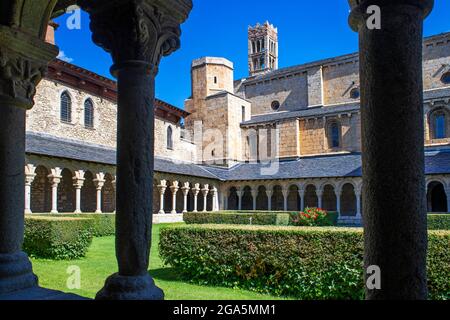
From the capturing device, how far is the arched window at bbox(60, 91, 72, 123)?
67.6 ft

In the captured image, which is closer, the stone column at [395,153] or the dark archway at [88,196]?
the stone column at [395,153]

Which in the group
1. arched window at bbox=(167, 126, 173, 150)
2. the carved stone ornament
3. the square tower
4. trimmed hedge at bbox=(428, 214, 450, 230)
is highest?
the square tower

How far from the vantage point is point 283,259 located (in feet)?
21.0

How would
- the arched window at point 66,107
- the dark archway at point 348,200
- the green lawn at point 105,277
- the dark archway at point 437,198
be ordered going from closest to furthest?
the green lawn at point 105,277
the arched window at point 66,107
the dark archway at point 437,198
the dark archway at point 348,200

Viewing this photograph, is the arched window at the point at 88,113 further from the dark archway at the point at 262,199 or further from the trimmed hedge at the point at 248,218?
the dark archway at the point at 262,199

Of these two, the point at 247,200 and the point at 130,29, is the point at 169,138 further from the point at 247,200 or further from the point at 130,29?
the point at 130,29

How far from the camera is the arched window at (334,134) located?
29.5 metres

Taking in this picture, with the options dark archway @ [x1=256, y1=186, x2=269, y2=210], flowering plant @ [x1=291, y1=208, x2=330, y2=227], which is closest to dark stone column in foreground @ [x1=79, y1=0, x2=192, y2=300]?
flowering plant @ [x1=291, y1=208, x2=330, y2=227]

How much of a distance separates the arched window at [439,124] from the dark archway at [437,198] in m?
3.32

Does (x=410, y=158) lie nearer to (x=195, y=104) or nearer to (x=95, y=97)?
(x=95, y=97)

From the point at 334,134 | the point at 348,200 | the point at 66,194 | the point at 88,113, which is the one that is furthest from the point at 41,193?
the point at 334,134

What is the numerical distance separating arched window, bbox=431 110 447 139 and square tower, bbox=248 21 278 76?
31.6 m

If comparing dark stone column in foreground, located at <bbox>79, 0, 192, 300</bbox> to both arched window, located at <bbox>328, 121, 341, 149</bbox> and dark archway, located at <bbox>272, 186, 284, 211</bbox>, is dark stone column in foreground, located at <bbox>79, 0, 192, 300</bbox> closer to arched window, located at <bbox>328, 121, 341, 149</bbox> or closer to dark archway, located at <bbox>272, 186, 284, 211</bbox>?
dark archway, located at <bbox>272, 186, 284, 211</bbox>

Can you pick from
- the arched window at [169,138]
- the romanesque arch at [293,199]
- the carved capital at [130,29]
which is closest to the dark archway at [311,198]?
the romanesque arch at [293,199]
